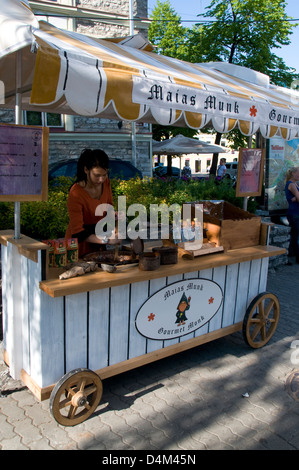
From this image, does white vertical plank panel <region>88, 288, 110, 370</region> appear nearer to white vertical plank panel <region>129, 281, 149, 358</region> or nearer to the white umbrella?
white vertical plank panel <region>129, 281, 149, 358</region>

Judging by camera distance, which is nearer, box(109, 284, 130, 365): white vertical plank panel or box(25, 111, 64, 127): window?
box(109, 284, 130, 365): white vertical plank panel

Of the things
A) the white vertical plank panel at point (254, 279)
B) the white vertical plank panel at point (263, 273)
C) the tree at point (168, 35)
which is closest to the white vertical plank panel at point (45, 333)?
the white vertical plank panel at point (254, 279)

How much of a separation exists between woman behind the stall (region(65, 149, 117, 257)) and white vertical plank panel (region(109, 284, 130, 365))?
0.46m

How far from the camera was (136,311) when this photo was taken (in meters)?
2.85

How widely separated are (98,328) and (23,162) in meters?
1.22

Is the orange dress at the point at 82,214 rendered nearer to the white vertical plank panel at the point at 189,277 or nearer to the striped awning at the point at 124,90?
the striped awning at the point at 124,90

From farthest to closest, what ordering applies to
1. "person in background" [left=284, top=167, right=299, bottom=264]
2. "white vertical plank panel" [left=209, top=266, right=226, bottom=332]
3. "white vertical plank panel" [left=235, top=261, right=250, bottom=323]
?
"person in background" [left=284, top=167, right=299, bottom=264], "white vertical plank panel" [left=235, top=261, right=250, bottom=323], "white vertical plank panel" [left=209, top=266, right=226, bottom=332]

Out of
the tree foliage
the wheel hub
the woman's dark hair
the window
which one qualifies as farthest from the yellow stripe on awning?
the tree foliage

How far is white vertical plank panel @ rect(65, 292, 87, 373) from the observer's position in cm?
252

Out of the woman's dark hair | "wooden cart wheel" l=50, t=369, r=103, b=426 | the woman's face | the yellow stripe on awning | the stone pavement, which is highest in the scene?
the yellow stripe on awning

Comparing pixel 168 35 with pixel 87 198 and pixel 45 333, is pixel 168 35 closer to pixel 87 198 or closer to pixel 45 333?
pixel 87 198

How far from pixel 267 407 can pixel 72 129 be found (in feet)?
36.4

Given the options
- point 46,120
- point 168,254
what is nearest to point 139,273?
point 168,254
